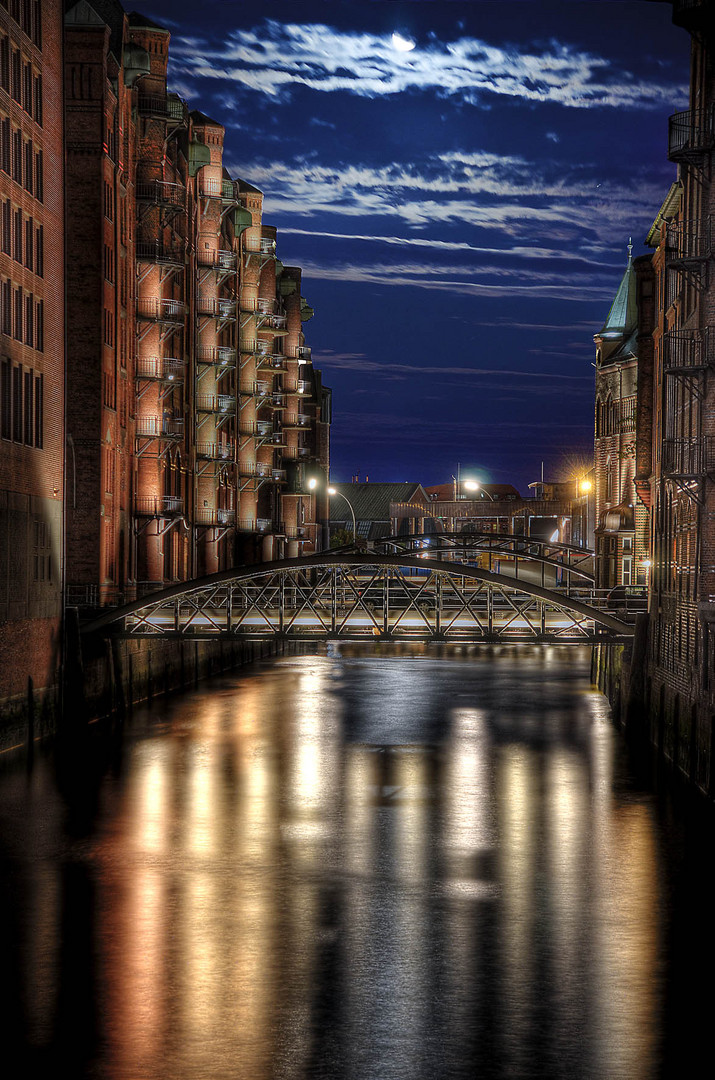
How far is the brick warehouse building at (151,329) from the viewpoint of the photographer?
4553 cm

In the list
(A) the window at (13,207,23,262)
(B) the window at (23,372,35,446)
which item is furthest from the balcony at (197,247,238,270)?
(B) the window at (23,372,35,446)

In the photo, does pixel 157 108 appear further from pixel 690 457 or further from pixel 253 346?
pixel 690 457

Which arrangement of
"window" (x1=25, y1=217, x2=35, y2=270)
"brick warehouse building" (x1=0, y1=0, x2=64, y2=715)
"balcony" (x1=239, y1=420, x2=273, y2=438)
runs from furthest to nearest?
"balcony" (x1=239, y1=420, x2=273, y2=438), "window" (x1=25, y1=217, x2=35, y2=270), "brick warehouse building" (x1=0, y1=0, x2=64, y2=715)

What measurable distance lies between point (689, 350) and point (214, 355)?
34.6m

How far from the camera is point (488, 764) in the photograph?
1497 inches

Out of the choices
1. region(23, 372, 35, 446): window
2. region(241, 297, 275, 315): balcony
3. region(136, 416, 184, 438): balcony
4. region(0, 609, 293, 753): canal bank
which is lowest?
region(0, 609, 293, 753): canal bank

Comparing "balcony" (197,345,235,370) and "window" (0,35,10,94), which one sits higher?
"window" (0,35,10,94)

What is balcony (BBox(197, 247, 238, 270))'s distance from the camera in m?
65.9

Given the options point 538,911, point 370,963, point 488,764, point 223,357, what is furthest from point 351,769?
point 223,357

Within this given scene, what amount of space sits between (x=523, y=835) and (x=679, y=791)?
508 centimetres

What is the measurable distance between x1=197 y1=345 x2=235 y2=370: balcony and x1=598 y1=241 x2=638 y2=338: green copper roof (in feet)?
60.5

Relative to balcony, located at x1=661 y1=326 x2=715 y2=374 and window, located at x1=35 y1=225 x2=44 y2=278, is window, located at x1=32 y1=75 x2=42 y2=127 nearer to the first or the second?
window, located at x1=35 y1=225 x2=44 y2=278

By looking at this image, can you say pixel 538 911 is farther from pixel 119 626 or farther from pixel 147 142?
pixel 147 142

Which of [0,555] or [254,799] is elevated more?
[0,555]
